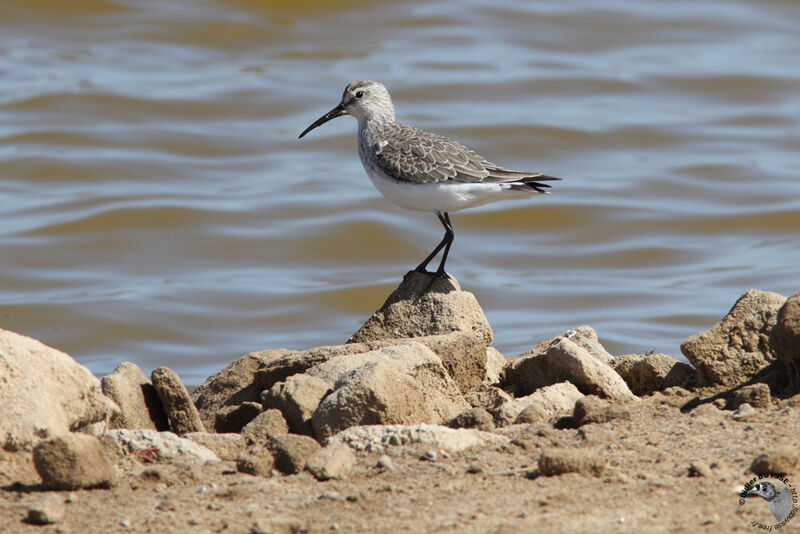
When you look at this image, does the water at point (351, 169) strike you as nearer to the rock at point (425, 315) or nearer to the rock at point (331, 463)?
the rock at point (425, 315)

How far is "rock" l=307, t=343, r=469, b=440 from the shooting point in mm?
4961

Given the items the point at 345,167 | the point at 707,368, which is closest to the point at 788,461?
the point at 707,368

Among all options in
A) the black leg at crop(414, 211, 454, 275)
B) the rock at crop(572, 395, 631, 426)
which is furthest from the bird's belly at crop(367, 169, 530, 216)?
the rock at crop(572, 395, 631, 426)

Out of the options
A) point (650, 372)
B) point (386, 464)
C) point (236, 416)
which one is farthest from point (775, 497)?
point (236, 416)

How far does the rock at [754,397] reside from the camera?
492cm

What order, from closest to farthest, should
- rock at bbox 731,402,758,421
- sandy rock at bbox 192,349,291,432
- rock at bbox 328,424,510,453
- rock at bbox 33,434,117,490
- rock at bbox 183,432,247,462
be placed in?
rock at bbox 33,434,117,490, rock at bbox 328,424,510,453, rock at bbox 731,402,758,421, rock at bbox 183,432,247,462, sandy rock at bbox 192,349,291,432

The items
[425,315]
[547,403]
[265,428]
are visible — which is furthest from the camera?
[425,315]

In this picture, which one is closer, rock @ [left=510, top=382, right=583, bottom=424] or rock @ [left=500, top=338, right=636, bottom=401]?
rock @ [left=510, top=382, right=583, bottom=424]

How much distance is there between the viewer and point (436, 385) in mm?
5469

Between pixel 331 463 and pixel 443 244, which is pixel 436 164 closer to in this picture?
pixel 443 244

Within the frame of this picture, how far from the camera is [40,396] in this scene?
468 cm

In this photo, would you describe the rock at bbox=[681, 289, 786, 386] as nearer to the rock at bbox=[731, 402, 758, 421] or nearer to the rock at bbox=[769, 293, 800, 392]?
the rock at bbox=[769, 293, 800, 392]

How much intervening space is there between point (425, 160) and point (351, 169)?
8458 mm

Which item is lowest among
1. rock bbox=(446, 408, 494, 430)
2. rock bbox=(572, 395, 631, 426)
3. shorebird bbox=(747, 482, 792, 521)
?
rock bbox=(446, 408, 494, 430)
